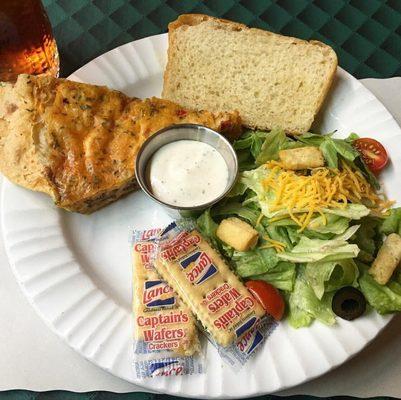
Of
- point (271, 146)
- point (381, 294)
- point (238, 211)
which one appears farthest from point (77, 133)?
point (381, 294)

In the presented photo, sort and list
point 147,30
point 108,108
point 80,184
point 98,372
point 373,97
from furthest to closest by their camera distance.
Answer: point 147,30 → point 373,97 → point 108,108 → point 80,184 → point 98,372

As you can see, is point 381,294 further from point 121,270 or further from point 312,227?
point 121,270

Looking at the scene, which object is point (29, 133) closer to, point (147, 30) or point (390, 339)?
point (147, 30)

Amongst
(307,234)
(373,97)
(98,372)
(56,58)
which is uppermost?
(373,97)

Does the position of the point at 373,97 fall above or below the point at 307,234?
above

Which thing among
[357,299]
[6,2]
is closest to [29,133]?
[6,2]

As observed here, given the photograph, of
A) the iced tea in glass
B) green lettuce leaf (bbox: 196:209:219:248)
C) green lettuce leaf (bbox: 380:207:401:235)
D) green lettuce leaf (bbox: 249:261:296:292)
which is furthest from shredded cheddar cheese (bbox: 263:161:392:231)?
the iced tea in glass

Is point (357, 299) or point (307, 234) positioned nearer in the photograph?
point (357, 299)

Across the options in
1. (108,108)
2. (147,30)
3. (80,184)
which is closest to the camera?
(80,184)
